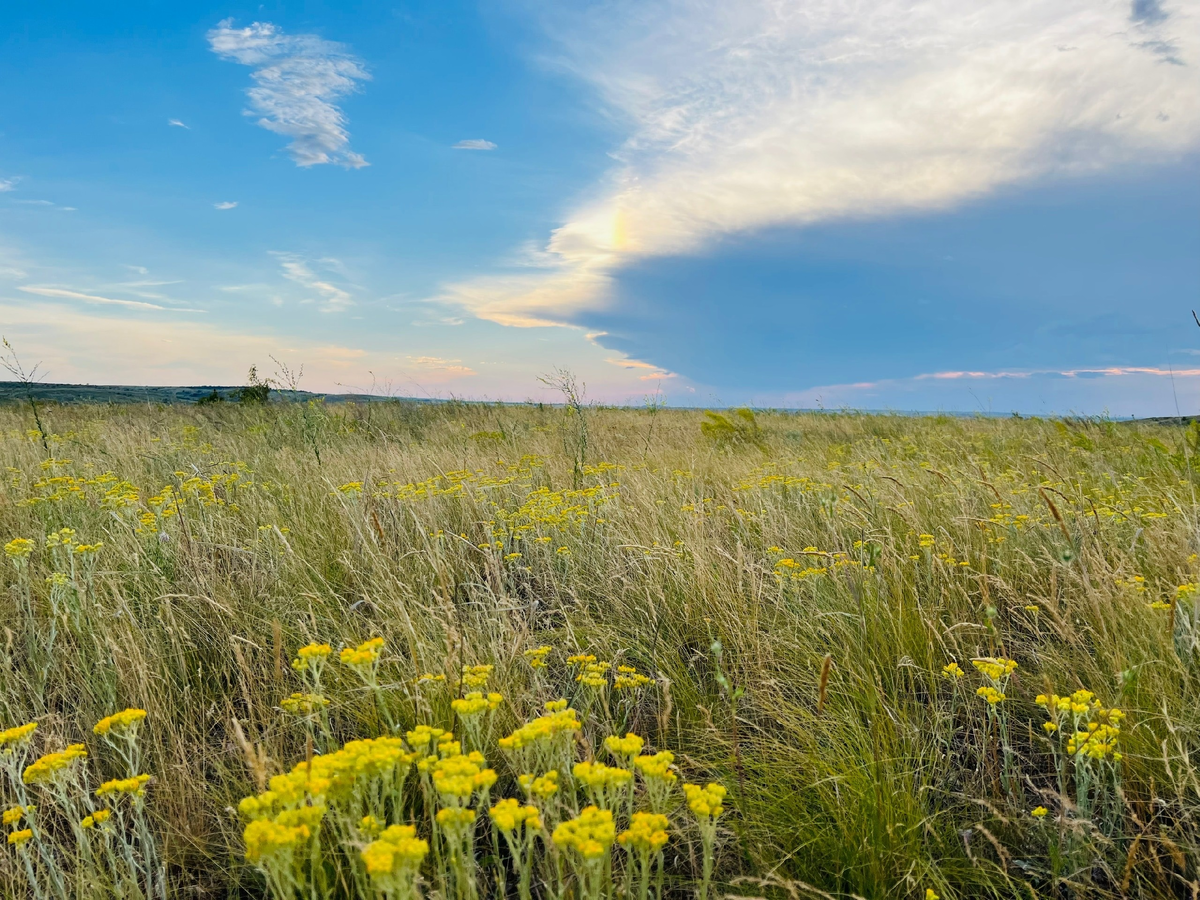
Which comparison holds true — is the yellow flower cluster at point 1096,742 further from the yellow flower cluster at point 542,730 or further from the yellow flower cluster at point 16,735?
the yellow flower cluster at point 16,735

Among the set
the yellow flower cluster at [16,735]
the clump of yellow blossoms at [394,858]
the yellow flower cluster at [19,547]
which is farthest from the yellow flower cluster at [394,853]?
the yellow flower cluster at [19,547]

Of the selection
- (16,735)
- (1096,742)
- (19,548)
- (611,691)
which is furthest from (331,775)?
(19,548)

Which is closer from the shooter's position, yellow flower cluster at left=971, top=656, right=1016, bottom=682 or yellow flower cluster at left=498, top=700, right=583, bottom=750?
yellow flower cluster at left=498, top=700, right=583, bottom=750

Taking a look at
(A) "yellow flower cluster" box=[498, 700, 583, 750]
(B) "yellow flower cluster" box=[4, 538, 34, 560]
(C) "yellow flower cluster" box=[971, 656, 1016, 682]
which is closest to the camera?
(A) "yellow flower cluster" box=[498, 700, 583, 750]

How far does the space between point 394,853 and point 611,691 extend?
5.55ft

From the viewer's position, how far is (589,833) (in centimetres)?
116

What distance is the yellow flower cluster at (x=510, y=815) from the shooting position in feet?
3.75

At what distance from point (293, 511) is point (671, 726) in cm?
341

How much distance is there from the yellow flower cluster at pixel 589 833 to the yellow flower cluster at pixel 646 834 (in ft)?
0.13

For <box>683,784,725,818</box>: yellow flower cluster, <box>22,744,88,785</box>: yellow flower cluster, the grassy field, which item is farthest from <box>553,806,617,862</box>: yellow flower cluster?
<box>22,744,88,785</box>: yellow flower cluster

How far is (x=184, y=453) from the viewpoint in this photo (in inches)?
291

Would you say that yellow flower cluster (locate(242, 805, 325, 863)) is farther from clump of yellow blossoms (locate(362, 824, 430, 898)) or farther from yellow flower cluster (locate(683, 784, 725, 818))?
yellow flower cluster (locate(683, 784, 725, 818))

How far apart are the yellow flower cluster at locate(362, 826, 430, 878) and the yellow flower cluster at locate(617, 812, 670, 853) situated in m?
0.35

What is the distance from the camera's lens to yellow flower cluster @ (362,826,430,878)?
101cm
